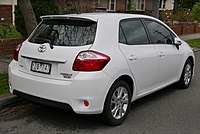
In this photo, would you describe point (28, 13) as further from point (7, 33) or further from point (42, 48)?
point (7, 33)

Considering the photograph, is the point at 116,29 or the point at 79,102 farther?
the point at 116,29

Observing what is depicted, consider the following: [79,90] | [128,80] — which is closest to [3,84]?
[79,90]

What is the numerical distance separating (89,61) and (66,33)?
2.09 feet

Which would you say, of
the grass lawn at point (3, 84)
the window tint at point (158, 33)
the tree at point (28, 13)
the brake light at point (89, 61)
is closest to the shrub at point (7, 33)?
the tree at point (28, 13)

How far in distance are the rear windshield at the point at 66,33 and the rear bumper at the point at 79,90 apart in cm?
52

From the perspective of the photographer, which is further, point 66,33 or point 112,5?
point 112,5

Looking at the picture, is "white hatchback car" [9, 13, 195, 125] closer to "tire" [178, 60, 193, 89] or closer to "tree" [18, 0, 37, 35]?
"tire" [178, 60, 193, 89]

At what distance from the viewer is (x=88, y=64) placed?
379cm

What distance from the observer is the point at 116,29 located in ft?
14.1

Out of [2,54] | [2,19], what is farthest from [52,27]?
[2,19]

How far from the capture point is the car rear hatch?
3844 millimetres

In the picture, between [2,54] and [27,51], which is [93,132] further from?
[2,54]

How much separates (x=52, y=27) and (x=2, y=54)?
4.32 m

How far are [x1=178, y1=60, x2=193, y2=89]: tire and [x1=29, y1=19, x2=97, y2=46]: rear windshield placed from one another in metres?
2.88
